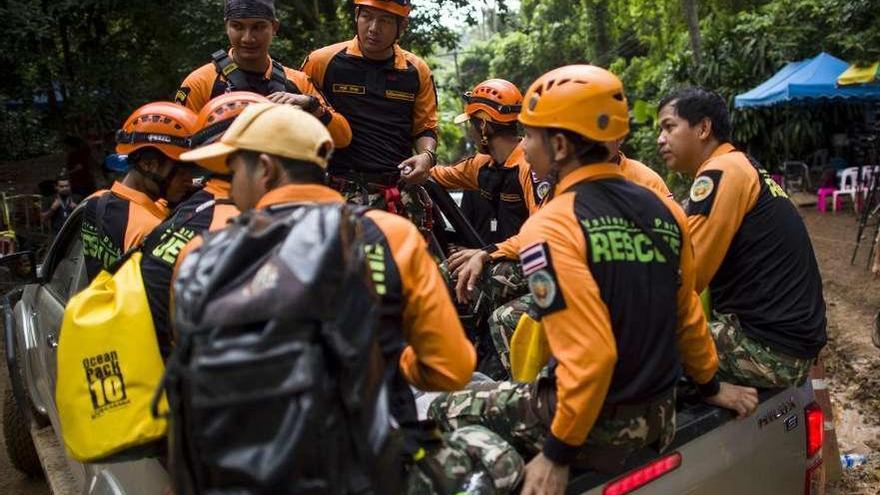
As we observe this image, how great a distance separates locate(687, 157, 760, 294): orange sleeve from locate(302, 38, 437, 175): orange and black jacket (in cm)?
193

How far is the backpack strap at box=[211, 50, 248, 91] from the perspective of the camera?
161 inches

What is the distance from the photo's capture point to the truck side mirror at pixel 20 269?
14.2 feet

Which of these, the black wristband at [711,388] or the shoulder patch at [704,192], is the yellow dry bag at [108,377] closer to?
the black wristband at [711,388]

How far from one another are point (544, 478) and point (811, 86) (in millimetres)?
15050

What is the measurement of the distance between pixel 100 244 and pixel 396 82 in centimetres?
190

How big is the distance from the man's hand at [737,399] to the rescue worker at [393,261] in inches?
36.0

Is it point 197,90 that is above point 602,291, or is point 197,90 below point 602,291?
above

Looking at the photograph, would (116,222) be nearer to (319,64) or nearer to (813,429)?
(319,64)

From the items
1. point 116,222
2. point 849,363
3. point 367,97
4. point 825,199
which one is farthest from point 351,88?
point 825,199

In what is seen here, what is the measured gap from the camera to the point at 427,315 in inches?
82.0

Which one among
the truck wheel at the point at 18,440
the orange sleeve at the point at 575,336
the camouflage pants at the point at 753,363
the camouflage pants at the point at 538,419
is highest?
the orange sleeve at the point at 575,336

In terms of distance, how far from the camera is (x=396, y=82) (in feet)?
15.0

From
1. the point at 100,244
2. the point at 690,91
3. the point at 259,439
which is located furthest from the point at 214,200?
Result: the point at 690,91

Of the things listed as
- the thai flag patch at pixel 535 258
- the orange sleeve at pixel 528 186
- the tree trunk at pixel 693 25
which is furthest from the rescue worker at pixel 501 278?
the tree trunk at pixel 693 25
